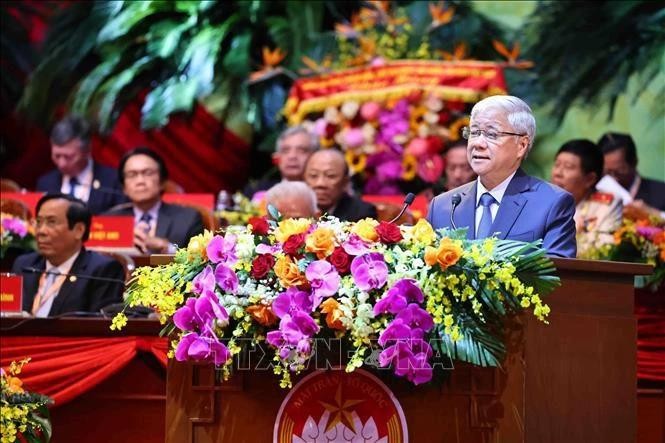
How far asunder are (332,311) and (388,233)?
0.27 metres

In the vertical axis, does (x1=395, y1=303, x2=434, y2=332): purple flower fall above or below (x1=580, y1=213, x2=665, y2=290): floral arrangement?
below

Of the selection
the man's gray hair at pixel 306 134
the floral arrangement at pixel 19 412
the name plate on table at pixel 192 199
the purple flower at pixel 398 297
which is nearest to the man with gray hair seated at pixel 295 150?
the man's gray hair at pixel 306 134

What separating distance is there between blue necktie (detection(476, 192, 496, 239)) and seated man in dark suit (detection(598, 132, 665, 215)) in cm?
376

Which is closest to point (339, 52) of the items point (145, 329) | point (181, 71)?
point (181, 71)

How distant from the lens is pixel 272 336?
3.44 metres

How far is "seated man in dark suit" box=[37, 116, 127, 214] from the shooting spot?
8.38 m

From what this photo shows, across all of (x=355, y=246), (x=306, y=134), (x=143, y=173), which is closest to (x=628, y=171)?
(x=306, y=134)

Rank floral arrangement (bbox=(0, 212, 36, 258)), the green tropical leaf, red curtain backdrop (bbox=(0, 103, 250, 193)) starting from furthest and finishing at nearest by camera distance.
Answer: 1. red curtain backdrop (bbox=(0, 103, 250, 193))
2. the green tropical leaf
3. floral arrangement (bbox=(0, 212, 36, 258))

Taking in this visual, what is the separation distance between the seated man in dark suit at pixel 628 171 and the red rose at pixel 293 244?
447cm

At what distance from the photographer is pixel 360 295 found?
11.2 ft

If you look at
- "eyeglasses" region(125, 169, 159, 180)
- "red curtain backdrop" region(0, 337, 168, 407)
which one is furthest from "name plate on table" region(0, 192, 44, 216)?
"red curtain backdrop" region(0, 337, 168, 407)

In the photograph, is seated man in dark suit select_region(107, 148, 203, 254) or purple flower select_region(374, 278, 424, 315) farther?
seated man in dark suit select_region(107, 148, 203, 254)

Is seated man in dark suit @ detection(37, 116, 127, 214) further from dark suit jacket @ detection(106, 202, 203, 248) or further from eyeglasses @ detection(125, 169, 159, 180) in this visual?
dark suit jacket @ detection(106, 202, 203, 248)

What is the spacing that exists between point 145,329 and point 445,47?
413 cm
